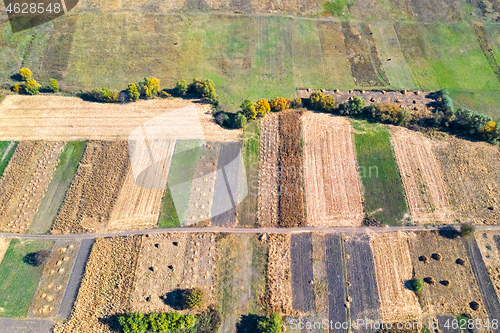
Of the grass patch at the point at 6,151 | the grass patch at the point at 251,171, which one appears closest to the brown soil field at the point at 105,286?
the grass patch at the point at 251,171

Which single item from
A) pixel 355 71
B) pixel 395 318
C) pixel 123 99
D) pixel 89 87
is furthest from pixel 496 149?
pixel 89 87

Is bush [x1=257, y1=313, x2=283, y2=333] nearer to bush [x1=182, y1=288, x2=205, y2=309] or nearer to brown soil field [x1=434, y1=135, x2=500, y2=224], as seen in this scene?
bush [x1=182, y1=288, x2=205, y2=309]

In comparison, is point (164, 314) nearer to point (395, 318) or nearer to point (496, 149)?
point (395, 318)

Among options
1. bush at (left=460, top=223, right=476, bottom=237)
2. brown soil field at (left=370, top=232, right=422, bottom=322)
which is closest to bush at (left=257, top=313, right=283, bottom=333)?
brown soil field at (left=370, top=232, right=422, bottom=322)

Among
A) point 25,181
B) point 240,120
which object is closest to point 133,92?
point 240,120

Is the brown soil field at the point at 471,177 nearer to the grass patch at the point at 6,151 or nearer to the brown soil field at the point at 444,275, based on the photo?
the brown soil field at the point at 444,275

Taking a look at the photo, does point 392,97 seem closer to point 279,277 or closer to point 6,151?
point 279,277
